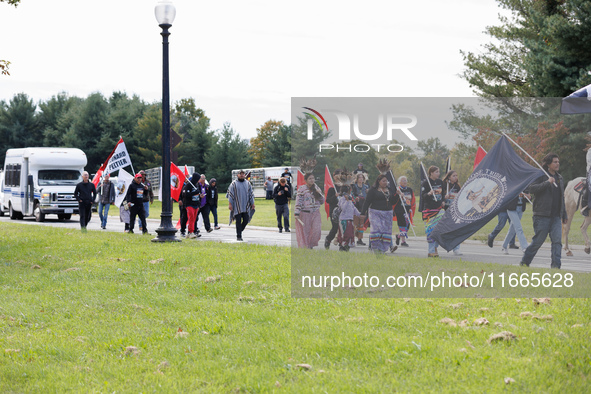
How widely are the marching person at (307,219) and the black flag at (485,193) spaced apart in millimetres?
2166

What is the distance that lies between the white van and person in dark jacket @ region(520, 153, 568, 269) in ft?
72.4

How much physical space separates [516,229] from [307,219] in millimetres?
3661

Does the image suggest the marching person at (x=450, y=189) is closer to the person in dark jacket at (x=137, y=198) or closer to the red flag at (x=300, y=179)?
the red flag at (x=300, y=179)

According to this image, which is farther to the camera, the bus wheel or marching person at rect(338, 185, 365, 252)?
the bus wheel

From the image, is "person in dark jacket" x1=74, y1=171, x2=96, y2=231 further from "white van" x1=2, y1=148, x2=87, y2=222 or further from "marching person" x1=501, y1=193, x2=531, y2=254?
"marching person" x1=501, y1=193, x2=531, y2=254

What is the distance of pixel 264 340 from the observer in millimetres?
5961

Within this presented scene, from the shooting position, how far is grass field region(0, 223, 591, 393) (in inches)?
191

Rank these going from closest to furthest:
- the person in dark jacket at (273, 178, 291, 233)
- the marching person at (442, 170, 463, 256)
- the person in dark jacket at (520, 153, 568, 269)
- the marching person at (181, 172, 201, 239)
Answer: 1. the person in dark jacket at (520, 153, 568, 269)
2. the marching person at (442, 170, 463, 256)
3. the marching person at (181, 172, 201, 239)
4. the person in dark jacket at (273, 178, 291, 233)

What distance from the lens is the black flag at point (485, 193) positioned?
10219 millimetres

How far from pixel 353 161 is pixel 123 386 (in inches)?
261

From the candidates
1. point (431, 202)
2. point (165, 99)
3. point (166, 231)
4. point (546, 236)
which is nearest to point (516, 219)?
point (546, 236)

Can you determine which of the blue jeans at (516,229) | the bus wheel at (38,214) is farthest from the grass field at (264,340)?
the bus wheel at (38,214)

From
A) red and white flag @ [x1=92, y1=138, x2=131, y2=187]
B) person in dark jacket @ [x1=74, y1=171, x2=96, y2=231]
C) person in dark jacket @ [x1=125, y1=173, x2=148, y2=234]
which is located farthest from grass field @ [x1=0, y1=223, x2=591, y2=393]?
red and white flag @ [x1=92, y1=138, x2=131, y2=187]

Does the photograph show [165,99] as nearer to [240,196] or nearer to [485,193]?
[240,196]
